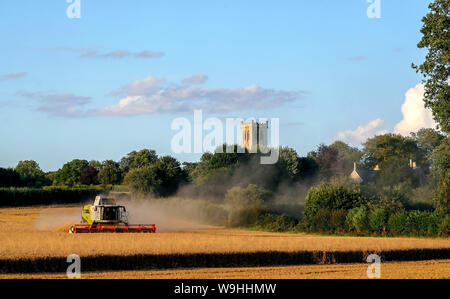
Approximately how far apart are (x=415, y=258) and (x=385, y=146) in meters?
111

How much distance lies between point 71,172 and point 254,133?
181ft

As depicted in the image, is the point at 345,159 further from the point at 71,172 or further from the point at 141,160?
the point at 71,172

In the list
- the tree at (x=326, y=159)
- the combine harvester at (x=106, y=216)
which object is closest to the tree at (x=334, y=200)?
the combine harvester at (x=106, y=216)

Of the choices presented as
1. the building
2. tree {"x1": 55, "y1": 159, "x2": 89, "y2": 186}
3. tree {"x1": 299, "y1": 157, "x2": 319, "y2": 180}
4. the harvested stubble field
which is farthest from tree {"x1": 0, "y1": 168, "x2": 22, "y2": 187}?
the harvested stubble field

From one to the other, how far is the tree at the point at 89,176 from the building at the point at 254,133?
46973mm

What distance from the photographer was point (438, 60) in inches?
1906

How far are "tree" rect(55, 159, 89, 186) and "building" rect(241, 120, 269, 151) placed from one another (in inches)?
1739

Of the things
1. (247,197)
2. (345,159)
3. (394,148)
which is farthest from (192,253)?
(345,159)

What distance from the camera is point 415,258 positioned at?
3412cm

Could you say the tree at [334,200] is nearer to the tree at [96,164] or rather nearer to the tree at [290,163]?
the tree at [290,163]

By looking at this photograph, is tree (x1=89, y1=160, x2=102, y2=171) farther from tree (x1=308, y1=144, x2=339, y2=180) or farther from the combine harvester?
the combine harvester

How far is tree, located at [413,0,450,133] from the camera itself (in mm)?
47469

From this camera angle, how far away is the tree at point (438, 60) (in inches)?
1869
